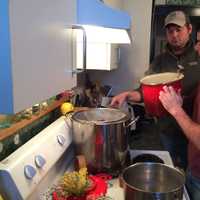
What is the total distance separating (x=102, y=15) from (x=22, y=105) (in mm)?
605

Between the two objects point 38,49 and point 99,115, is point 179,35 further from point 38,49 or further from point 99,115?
point 38,49

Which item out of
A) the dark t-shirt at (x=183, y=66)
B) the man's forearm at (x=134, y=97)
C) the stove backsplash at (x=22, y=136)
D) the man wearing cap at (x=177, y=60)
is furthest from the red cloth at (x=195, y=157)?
the stove backsplash at (x=22, y=136)

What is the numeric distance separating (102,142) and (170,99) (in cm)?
34

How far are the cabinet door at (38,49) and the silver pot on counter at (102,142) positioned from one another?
1.15 feet

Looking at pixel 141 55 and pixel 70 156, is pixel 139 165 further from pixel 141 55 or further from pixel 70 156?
pixel 141 55

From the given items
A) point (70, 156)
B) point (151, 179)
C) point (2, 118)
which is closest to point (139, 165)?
point (151, 179)

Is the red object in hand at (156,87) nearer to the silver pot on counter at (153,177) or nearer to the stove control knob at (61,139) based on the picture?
the silver pot on counter at (153,177)

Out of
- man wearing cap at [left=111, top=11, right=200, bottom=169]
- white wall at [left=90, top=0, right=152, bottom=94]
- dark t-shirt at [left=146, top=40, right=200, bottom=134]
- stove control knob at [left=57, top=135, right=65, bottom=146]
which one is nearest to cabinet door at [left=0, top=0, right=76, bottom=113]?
stove control knob at [left=57, top=135, right=65, bottom=146]

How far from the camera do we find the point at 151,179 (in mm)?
1162

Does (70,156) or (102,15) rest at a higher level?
(102,15)

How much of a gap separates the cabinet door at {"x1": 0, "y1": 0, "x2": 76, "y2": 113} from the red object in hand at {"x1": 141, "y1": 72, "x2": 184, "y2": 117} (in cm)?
48

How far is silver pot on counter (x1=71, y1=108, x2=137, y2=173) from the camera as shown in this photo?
1206 mm

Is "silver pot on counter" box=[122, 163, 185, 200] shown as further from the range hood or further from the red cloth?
the range hood

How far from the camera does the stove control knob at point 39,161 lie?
1004 millimetres
